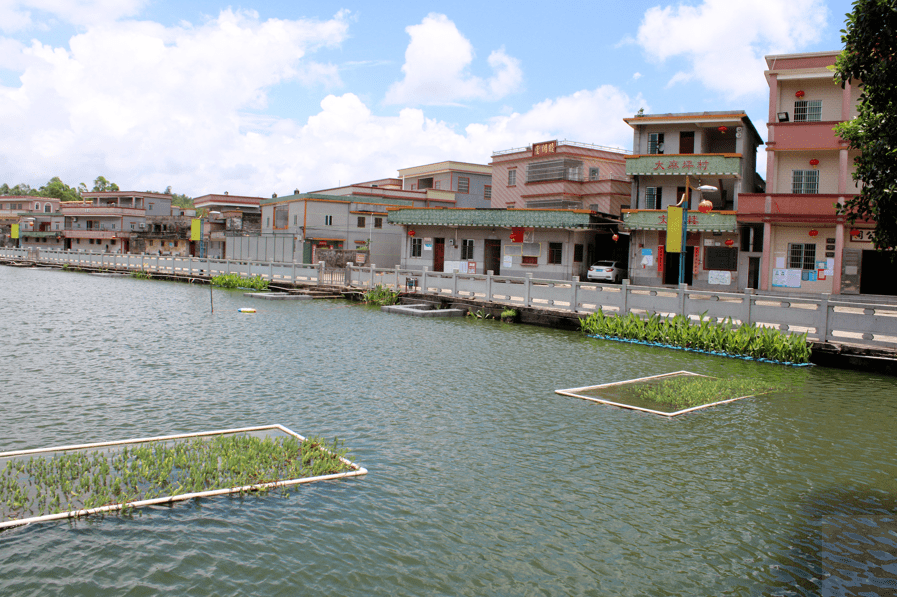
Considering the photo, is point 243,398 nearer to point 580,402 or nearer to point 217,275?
point 580,402

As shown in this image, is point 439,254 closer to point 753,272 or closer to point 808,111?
point 753,272

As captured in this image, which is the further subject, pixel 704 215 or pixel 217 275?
pixel 217 275

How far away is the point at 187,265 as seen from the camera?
1975 inches

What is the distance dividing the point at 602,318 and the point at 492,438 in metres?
13.4

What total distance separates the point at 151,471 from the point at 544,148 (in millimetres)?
44207

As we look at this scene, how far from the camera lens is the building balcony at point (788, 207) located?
31391 millimetres

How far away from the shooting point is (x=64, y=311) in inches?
1055

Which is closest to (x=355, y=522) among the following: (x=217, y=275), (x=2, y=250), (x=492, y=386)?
(x=492, y=386)

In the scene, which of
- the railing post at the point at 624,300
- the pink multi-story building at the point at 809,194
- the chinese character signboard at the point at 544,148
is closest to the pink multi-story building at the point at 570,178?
the chinese character signboard at the point at 544,148

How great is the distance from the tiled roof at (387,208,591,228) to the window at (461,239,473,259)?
1.81m

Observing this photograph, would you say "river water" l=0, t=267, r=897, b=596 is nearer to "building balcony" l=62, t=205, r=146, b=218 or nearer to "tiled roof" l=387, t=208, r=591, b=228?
"tiled roof" l=387, t=208, r=591, b=228

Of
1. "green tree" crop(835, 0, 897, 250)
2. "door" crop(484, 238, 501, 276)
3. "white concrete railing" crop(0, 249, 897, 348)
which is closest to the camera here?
"green tree" crop(835, 0, 897, 250)

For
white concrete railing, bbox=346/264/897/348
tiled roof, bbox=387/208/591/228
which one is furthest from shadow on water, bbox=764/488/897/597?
tiled roof, bbox=387/208/591/228

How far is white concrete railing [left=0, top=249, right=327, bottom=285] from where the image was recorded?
135 feet
